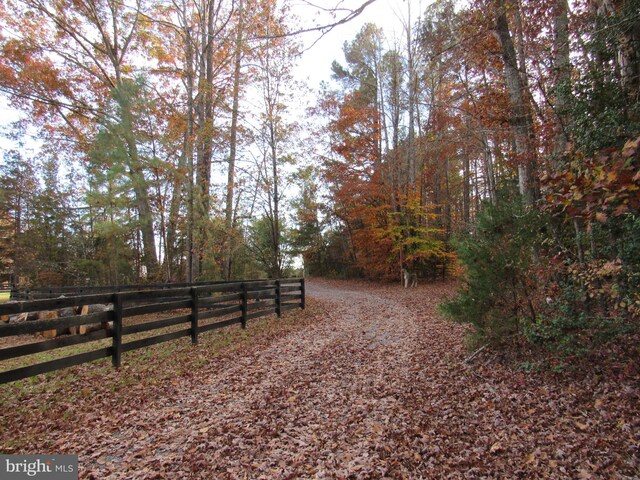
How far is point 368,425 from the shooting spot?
3422 mm

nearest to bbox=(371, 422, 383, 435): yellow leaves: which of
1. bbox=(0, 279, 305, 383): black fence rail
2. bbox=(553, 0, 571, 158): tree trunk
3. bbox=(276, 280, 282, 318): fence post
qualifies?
bbox=(0, 279, 305, 383): black fence rail

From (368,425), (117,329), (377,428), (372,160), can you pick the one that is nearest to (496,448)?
(377,428)

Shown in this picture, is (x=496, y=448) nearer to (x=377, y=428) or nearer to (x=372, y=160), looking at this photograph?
(x=377, y=428)

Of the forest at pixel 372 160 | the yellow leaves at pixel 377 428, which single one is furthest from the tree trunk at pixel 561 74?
the yellow leaves at pixel 377 428

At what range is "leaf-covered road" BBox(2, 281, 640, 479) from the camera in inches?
107

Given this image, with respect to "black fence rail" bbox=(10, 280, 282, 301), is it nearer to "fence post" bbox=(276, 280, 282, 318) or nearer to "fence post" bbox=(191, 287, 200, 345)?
"fence post" bbox=(276, 280, 282, 318)

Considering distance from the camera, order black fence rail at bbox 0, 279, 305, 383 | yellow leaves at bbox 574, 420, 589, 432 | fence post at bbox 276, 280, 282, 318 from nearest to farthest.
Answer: yellow leaves at bbox 574, 420, 589, 432, black fence rail at bbox 0, 279, 305, 383, fence post at bbox 276, 280, 282, 318

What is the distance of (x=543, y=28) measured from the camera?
6.52m

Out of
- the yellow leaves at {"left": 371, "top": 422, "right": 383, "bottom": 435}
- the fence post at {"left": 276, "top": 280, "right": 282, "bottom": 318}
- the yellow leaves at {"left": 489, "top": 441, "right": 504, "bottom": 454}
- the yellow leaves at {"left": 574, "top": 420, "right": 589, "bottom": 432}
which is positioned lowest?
the yellow leaves at {"left": 371, "top": 422, "right": 383, "bottom": 435}

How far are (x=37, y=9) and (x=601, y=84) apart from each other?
19100 mm

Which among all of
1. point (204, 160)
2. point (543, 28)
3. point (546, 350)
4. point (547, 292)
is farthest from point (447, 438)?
point (204, 160)

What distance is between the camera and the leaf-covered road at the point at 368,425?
2727 mm

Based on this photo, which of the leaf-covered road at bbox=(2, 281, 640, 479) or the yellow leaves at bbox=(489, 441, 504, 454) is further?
the yellow leaves at bbox=(489, 441, 504, 454)

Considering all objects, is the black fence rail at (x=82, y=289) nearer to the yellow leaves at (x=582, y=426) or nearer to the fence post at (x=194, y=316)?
the fence post at (x=194, y=316)
